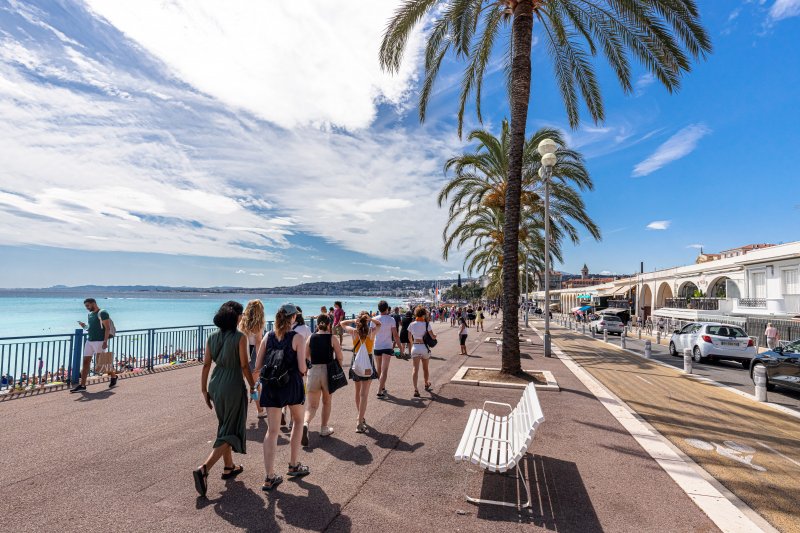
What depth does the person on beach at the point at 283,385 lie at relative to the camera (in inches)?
156

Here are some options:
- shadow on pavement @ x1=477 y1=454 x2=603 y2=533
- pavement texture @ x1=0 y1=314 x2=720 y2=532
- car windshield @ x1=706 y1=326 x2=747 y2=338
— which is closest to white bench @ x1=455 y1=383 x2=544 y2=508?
shadow on pavement @ x1=477 y1=454 x2=603 y2=533

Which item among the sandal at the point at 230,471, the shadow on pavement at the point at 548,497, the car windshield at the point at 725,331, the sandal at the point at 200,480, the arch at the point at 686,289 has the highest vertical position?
the arch at the point at 686,289

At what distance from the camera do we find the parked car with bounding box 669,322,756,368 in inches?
521

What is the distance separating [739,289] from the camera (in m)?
29.5

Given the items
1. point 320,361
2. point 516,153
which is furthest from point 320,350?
point 516,153

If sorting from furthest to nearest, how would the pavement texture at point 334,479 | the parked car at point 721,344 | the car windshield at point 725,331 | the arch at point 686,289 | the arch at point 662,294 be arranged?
the arch at point 662,294, the arch at point 686,289, the car windshield at point 725,331, the parked car at point 721,344, the pavement texture at point 334,479

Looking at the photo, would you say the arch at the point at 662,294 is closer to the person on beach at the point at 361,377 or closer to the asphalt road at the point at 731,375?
the asphalt road at the point at 731,375

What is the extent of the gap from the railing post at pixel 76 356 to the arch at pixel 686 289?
45.6 m

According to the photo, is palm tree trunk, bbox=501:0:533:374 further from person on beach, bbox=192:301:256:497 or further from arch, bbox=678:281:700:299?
arch, bbox=678:281:700:299

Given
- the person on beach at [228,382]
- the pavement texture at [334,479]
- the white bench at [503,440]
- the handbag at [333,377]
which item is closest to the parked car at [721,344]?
the pavement texture at [334,479]

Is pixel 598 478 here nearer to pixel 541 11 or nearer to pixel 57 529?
pixel 57 529

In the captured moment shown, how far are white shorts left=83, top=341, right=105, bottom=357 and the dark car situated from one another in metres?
14.6

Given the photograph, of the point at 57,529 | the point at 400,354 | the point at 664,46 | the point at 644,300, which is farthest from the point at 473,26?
the point at 644,300

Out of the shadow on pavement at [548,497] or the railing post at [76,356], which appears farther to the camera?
the railing post at [76,356]
